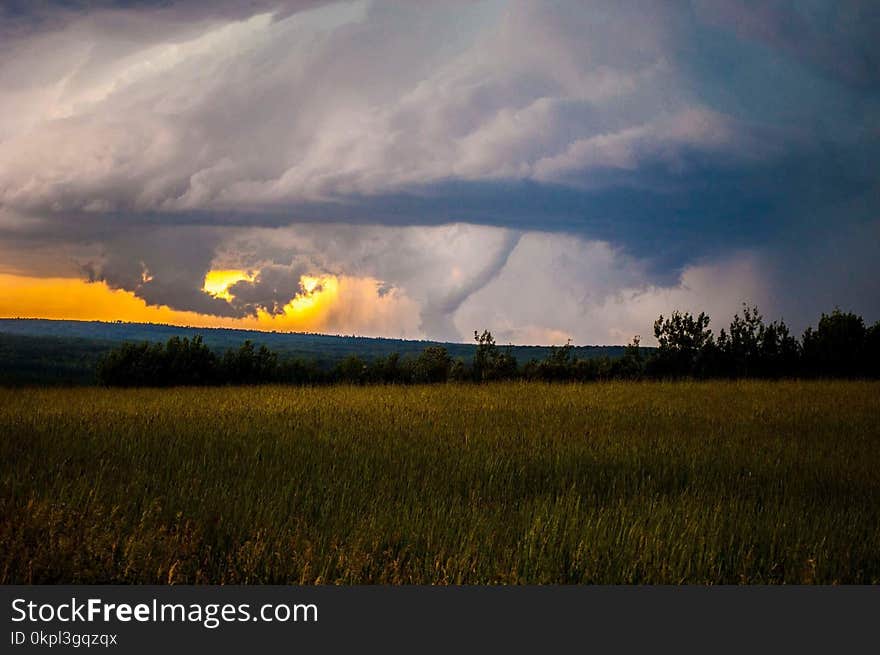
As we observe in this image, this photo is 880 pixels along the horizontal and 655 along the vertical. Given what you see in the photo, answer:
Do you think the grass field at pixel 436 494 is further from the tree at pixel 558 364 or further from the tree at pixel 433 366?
the tree at pixel 558 364

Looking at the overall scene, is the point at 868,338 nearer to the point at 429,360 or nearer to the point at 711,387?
the point at 711,387

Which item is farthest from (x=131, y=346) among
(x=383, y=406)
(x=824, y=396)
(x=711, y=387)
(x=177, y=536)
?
(x=177, y=536)

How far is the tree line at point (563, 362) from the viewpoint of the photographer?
2972cm

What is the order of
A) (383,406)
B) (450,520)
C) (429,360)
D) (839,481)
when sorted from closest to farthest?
(450,520)
(839,481)
(383,406)
(429,360)

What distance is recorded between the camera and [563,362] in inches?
1284

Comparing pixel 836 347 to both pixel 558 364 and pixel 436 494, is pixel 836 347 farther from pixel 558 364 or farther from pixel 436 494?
pixel 436 494

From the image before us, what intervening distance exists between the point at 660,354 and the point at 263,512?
2872 centimetres

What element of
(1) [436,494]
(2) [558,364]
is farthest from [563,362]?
(1) [436,494]

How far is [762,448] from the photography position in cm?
1380

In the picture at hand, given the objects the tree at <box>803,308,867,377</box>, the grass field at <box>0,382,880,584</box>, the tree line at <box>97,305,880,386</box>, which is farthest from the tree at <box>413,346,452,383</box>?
the tree at <box>803,308,867,377</box>

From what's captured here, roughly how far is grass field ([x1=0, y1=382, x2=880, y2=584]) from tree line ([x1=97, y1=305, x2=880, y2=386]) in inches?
417

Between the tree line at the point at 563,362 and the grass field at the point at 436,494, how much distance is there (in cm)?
1060

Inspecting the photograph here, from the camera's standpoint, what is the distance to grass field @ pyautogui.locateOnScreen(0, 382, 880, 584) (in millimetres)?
6406

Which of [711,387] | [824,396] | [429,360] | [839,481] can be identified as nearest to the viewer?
[839,481]
